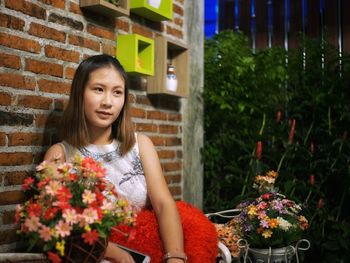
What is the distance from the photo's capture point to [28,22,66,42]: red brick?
1.79 metres

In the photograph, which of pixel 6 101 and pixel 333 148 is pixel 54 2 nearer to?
pixel 6 101

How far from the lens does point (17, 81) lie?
67.9 inches

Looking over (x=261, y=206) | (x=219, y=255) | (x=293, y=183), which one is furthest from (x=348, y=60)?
(x=219, y=255)

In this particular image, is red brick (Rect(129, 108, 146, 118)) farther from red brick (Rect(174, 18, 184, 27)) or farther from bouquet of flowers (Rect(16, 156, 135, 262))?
bouquet of flowers (Rect(16, 156, 135, 262))

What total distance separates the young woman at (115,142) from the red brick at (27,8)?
0.97ft

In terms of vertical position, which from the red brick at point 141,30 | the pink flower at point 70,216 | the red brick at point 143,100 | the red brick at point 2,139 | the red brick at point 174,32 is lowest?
the pink flower at point 70,216

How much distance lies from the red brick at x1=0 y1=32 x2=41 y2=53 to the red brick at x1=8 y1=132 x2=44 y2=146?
0.35 metres

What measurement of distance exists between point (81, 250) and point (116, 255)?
0.35 metres

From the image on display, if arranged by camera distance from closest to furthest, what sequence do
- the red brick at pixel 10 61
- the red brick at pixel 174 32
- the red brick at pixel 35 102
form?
the red brick at pixel 10 61
the red brick at pixel 35 102
the red brick at pixel 174 32

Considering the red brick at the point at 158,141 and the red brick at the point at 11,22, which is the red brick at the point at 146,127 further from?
the red brick at the point at 11,22

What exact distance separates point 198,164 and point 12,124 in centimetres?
160

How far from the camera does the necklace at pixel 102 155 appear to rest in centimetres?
180

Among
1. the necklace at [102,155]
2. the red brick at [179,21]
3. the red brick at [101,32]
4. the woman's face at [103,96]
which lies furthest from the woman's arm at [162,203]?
the red brick at [179,21]

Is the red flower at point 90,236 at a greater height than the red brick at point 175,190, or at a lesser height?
greater
